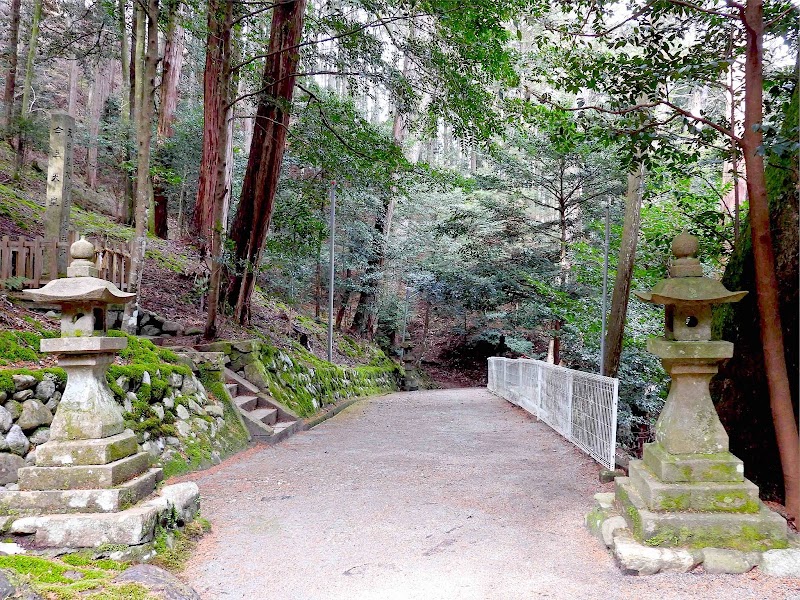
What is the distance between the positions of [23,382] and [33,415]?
26 centimetres

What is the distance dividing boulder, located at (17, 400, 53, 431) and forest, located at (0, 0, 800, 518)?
3.81 metres

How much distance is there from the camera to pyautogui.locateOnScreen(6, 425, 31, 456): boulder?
378cm

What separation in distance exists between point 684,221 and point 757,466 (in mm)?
6397

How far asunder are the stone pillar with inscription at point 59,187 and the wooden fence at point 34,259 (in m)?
0.06

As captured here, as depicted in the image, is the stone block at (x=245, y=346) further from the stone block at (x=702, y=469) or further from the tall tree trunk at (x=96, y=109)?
the tall tree trunk at (x=96, y=109)

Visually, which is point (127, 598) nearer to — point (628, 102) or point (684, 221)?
point (628, 102)

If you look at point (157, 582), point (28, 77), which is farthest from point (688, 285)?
point (28, 77)

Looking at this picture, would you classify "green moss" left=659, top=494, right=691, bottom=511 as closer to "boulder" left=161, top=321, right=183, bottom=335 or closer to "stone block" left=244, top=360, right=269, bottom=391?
"stone block" left=244, top=360, right=269, bottom=391

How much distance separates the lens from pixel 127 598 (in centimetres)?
241

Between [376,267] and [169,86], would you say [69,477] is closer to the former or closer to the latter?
[169,86]

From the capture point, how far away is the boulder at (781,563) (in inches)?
115

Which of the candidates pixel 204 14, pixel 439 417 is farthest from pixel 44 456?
pixel 204 14

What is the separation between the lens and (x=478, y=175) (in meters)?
16.5

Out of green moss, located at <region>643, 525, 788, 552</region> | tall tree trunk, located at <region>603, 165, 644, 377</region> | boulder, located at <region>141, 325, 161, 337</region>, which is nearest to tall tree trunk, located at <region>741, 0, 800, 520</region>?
green moss, located at <region>643, 525, 788, 552</region>
